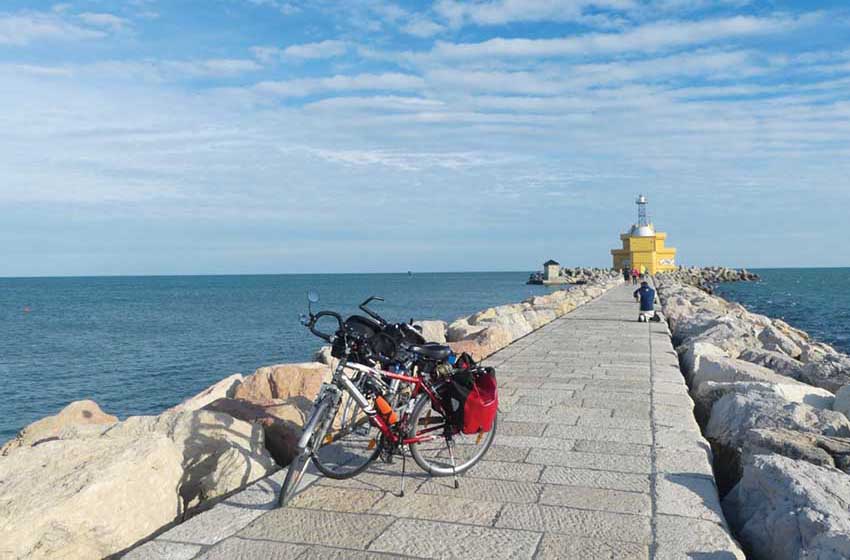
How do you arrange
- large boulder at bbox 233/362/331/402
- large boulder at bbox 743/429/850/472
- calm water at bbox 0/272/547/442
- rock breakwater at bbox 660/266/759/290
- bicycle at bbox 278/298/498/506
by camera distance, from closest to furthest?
bicycle at bbox 278/298/498/506 < large boulder at bbox 743/429/850/472 < large boulder at bbox 233/362/331/402 < calm water at bbox 0/272/547/442 < rock breakwater at bbox 660/266/759/290

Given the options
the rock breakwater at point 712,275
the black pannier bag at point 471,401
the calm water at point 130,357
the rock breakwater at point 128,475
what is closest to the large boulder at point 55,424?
the rock breakwater at point 128,475

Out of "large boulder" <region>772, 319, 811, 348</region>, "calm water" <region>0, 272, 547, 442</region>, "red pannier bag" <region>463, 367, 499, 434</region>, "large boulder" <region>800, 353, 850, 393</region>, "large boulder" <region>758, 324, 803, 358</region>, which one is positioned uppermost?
"red pannier bag" <region>463, 367, 499, 434</region>

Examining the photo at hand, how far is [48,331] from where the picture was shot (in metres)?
37.9

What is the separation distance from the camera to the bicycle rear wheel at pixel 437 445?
4371mm

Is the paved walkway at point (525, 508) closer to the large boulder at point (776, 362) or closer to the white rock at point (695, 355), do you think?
the white rock at point (695, 355)

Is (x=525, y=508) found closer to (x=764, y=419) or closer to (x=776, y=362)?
(x=764, y=419)

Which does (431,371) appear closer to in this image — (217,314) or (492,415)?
(492,415)

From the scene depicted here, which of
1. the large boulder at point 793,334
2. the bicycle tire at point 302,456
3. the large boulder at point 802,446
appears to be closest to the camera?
the bicycle tire at point 302,456

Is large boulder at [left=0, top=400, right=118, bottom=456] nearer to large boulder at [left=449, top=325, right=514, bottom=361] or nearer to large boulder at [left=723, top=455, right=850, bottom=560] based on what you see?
large boulder at [left=449, top=325, right=514, bottom=361]

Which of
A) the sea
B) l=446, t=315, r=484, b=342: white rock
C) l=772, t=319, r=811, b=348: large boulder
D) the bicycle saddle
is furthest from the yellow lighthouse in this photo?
the bicycle saddle

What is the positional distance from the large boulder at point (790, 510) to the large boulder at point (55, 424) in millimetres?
4533

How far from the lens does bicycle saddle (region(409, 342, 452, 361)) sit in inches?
175

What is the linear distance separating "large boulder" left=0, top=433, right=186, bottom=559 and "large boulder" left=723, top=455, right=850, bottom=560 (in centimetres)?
302

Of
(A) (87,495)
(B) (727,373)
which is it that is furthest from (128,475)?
(B) (727,373)
